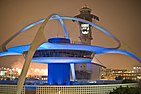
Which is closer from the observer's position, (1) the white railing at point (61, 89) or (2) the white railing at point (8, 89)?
(1) the white railing at point (61, 89)

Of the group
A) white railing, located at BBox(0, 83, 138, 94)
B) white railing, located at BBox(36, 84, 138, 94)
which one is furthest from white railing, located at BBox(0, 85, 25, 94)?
white railing, located at BBox(36, 84, 138, 94)

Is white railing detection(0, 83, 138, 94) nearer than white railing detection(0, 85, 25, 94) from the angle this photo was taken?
Yes

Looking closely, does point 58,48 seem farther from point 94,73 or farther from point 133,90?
point 94,73

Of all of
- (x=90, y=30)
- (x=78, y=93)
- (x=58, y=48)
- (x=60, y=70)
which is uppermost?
(x=90, y=30)

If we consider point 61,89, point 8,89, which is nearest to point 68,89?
point 61,89

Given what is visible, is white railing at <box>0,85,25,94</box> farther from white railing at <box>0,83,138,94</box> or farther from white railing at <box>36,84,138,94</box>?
white railing at <box>36,84,138,94</box>

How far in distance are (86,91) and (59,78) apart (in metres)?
5.54

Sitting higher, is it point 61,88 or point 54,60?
point 54,60

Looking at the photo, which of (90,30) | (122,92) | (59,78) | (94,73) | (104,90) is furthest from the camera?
(90,30)

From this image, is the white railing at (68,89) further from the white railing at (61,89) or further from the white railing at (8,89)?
the white railing at (8,89)

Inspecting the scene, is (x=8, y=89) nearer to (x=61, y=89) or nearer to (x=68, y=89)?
(x=61, y=89)

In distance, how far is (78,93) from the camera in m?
34.3

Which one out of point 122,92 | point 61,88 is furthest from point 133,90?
point 61,88

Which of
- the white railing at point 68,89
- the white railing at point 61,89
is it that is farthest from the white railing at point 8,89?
the white railing at point 68,89
